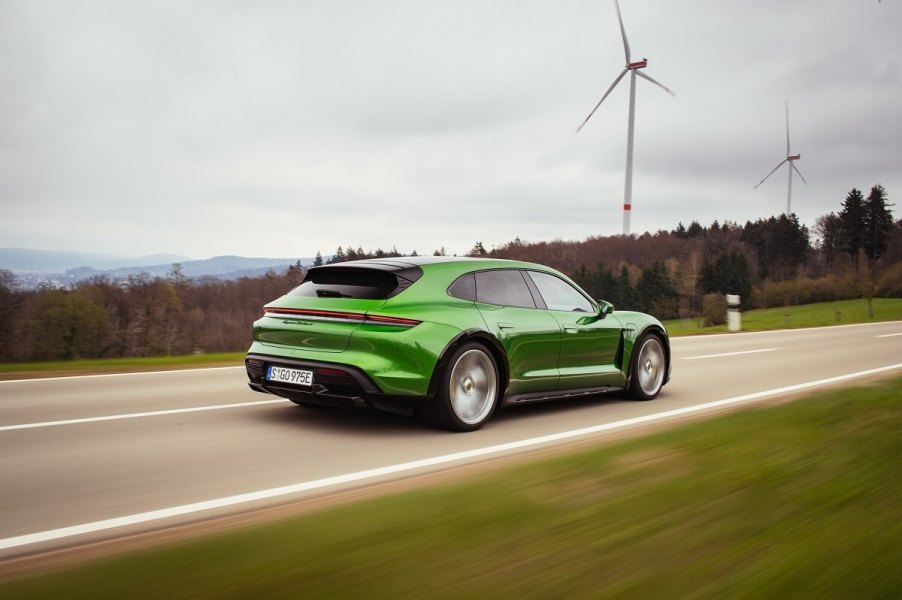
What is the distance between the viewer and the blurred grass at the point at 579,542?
264cm

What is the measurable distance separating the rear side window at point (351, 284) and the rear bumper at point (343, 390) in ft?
2.15

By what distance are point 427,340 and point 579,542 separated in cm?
305

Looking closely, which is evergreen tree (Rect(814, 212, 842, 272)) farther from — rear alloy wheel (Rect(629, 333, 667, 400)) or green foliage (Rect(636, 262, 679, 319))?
rear alloy wheel (Rect(629, 333, 667, 400))

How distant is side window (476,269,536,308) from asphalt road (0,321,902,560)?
3.76 feet

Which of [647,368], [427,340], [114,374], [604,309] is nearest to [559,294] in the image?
[604,309]

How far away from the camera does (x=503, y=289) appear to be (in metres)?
7.06

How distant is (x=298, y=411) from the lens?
7.16m

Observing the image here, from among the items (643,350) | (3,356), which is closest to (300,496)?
(643,350)

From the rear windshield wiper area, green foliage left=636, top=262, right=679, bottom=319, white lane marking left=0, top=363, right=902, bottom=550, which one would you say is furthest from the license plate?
green foliage left=636, top=262, right=679, bottom=319

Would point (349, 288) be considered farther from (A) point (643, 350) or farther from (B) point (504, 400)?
(A) point (643, 350)

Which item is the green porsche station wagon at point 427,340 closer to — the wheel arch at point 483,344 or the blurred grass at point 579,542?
the wheel arch at point 483,344

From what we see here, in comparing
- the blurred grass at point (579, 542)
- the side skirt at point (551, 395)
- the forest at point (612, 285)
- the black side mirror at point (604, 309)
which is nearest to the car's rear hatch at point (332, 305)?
the side skirt at point (551, 395)

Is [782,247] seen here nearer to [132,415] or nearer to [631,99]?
[631,99]

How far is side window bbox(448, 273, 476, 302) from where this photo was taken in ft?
21.4
